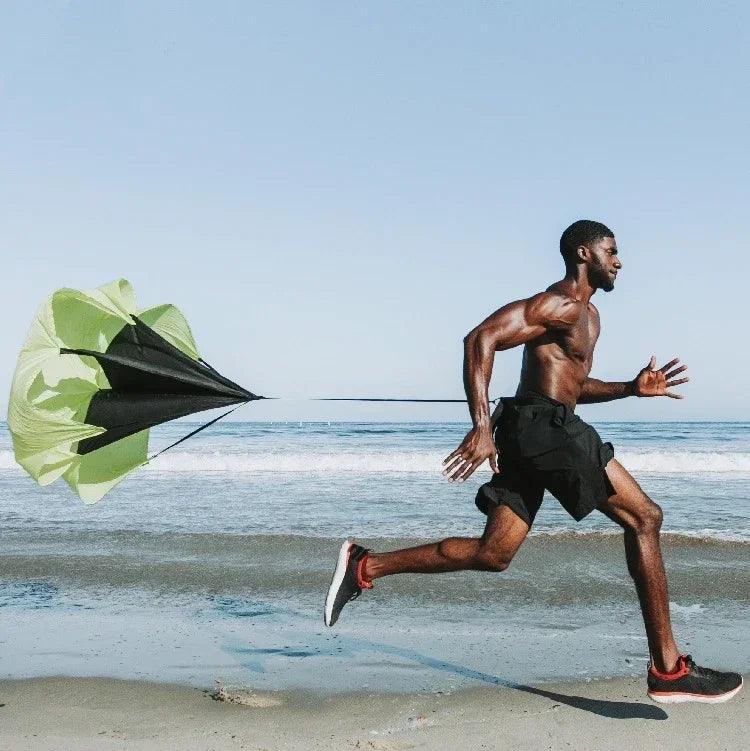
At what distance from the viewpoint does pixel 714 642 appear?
4.93 meters

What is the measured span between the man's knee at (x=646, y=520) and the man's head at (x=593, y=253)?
1.09 metres

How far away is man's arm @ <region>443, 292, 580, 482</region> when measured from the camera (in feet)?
11.7

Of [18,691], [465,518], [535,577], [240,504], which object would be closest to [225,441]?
[240,504]

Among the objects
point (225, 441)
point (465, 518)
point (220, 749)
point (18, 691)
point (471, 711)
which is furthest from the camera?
point (225, 441)

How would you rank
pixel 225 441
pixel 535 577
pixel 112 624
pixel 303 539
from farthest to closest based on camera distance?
pixel 225 441 → pixel 303 539 → pixel 535 577 → pixel 112 624

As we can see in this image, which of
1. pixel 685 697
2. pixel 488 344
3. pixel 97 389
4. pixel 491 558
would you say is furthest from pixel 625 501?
pixel 97 389

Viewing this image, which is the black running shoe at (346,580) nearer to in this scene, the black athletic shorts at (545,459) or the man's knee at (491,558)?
the man's knee at (491,558)

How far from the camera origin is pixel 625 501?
12.7 ft

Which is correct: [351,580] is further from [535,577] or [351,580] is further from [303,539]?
[303,539]

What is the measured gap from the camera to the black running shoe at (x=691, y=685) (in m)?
3.68

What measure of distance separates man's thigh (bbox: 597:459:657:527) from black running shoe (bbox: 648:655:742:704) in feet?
2.18

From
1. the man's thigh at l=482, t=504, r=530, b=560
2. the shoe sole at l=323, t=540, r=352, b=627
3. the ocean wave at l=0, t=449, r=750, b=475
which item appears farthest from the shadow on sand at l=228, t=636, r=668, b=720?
the ocean wave at l=0, t=449, r=750, b=475

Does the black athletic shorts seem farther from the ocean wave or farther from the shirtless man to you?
the ocean wave

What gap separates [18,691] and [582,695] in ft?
9.01
